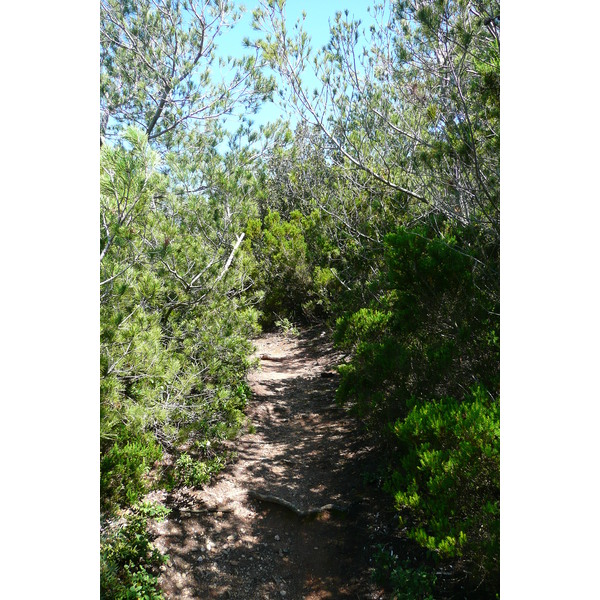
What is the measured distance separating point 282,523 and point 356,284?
10.9ft

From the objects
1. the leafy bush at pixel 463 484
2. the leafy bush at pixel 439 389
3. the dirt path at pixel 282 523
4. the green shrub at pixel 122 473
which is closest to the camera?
the leafy bush at pixel 463 484

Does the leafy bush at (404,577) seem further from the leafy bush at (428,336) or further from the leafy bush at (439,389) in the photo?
the leafy bush at (428,336)

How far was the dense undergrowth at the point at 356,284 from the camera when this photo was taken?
2.33 meters

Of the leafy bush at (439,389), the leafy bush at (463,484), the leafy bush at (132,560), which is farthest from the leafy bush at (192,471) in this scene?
the leafy bush at (463,484)

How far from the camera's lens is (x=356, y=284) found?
612 centimetres

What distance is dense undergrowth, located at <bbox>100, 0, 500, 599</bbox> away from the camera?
233cm

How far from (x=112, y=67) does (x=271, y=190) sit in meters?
8.28

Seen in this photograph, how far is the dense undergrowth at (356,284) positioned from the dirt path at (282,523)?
0.26 meters

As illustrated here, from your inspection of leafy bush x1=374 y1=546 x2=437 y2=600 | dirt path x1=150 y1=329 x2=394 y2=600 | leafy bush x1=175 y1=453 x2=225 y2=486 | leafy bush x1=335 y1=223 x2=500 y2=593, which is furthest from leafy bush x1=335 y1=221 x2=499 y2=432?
leafy bush x1=175 y1=453 x2=225 y2=486

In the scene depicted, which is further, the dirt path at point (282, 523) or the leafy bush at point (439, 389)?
the dirt path at point (282, 523)

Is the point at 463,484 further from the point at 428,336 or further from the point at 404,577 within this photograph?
the point at 428,336

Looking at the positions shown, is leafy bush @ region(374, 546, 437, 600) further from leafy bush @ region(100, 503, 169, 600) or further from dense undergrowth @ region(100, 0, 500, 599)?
leafy bush @ region(100, 503, 169, 600)

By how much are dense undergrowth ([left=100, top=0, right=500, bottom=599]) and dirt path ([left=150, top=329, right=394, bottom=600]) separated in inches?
10.4
